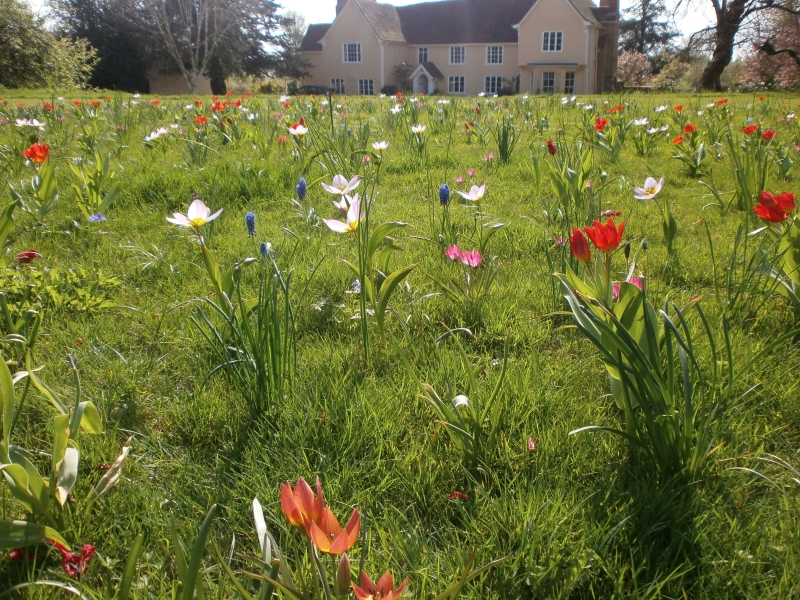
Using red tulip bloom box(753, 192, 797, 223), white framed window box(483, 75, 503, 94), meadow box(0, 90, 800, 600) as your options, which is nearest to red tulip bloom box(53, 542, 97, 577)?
meadow box(0, 90, 800, 600)

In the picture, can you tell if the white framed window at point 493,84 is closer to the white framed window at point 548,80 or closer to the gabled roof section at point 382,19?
the white framed window at point 548,80

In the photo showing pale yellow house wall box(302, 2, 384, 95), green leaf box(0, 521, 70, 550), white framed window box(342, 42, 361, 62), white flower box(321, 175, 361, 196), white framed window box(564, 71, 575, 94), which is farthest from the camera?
white framed window box(342, 42, 361, 62)

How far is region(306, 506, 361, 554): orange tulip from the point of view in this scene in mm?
663

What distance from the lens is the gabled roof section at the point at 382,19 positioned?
34594 mm

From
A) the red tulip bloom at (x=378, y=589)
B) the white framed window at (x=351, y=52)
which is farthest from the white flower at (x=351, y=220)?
the white framed window at (x=351, y=52)

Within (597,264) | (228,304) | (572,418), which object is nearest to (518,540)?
(572,418)

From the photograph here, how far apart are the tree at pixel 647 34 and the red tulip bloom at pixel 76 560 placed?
145ft

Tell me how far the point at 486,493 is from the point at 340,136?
11.0 feet

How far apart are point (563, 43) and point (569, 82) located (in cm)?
221

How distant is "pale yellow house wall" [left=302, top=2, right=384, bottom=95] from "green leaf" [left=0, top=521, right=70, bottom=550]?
37.2 m

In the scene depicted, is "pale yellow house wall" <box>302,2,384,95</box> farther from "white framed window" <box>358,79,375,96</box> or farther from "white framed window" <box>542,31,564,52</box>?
"white framed window" <box>542,31,564,52</box>

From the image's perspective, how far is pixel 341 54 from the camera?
36.5 meters

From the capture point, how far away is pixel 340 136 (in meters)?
4.04

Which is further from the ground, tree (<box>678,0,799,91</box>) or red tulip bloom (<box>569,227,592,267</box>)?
tree (<box>678,0,799,91</box>)
